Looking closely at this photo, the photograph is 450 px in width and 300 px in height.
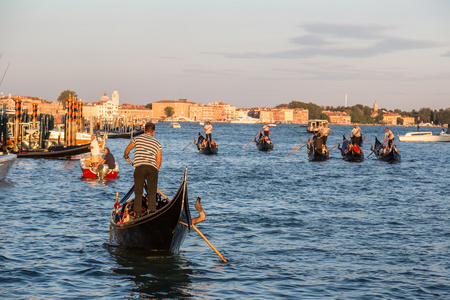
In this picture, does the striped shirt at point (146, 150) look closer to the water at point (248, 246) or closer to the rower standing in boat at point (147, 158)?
the rower standing in boat at point (147, 158)

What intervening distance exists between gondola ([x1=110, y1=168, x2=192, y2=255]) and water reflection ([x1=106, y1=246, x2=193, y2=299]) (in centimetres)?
14

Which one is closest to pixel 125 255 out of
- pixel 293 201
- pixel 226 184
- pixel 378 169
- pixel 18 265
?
pixel 18 265

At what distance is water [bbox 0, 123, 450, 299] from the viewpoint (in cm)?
798

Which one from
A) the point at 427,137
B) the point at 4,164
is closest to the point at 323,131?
the point at 4,164

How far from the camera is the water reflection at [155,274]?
7754 millimetres

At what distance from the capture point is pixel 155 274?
8.50m

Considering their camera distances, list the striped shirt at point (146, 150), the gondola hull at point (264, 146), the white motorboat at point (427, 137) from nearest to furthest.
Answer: the striped shirt at point (146, 150)
the gondola hull at point (264, 146)
the white motorboat at point (427, 137)

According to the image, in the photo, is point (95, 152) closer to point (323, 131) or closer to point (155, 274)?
point (323, 131)

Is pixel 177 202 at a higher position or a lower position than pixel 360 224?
higher

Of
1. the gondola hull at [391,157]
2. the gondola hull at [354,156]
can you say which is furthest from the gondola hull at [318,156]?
the gondola hull at [391,157]

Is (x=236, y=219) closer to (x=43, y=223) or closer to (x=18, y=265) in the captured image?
(x=43, y=223)

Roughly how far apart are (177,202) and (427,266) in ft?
12.9

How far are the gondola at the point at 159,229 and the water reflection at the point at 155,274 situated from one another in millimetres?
137

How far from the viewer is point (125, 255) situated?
9.48m
